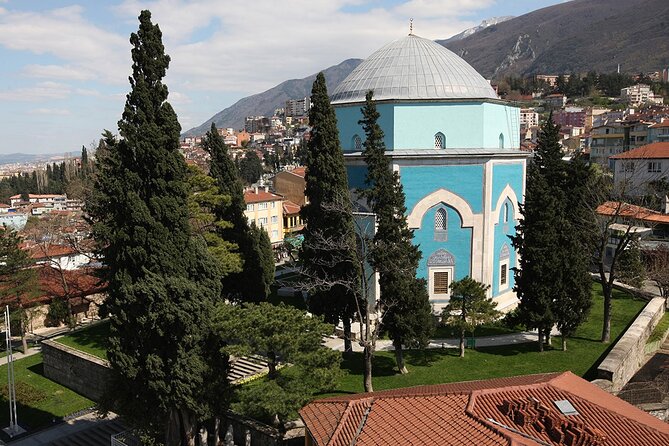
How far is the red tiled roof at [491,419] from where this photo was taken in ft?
30.5

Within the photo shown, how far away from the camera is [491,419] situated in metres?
9.64

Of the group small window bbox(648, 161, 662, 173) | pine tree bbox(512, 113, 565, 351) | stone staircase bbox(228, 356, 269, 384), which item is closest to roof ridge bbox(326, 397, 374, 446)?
stone staircase bbox(228, 356, 269, 384)

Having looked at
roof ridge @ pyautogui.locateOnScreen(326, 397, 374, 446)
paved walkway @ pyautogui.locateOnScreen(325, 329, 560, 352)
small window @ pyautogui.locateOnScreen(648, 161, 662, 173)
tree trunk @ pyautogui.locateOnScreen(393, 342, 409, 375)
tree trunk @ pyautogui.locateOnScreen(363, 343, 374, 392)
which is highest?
small window @ pyautogui.locateOnScreen(648, 161, 662, 173)

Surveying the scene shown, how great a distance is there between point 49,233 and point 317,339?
27704 mm

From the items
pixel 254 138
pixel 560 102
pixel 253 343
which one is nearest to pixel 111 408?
pixel 253 343

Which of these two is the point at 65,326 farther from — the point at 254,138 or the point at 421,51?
the point at 254,138

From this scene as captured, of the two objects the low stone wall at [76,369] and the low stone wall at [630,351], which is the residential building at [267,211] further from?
the low stone wall at [630,351]

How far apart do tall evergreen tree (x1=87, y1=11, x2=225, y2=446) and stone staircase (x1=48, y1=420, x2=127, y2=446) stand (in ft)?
17.4

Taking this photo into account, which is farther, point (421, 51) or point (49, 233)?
point (49, 233)

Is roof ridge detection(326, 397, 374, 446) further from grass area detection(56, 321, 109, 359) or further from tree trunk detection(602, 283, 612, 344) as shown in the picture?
grass area detection(56, 321, 109, 359)

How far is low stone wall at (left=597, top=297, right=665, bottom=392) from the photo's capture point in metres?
16.5

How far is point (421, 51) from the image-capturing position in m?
27.2

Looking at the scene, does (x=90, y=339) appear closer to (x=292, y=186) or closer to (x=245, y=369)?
(x=245, y=369)

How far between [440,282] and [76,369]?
16.5 metres
